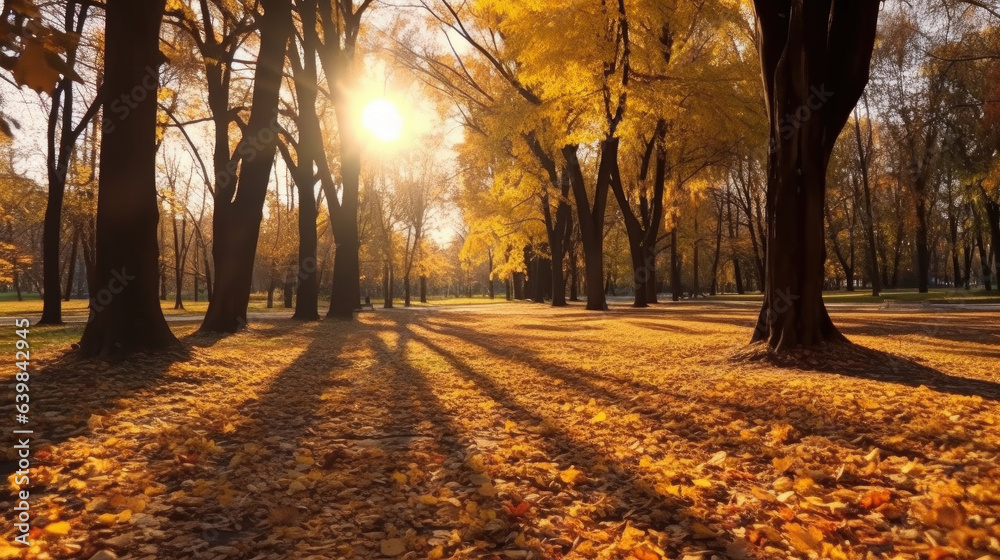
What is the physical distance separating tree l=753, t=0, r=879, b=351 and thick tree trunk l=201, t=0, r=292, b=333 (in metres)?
9.16

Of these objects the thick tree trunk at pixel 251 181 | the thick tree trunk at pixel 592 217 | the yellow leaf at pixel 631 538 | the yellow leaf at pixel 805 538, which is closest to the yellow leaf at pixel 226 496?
the yellow leaf at pixel 631 538

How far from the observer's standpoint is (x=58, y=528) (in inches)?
103

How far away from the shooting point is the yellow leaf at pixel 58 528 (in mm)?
2598

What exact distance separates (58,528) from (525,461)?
8.47 feet

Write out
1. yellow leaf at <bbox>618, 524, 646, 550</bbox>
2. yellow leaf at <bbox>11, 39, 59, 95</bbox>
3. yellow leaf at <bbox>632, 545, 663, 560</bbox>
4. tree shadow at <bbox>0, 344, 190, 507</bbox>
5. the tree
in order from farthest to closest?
the tree < tree shadow at <bbox>0, 344, 190, 507</bbox> < yellow leaf at <bbox>618, 524, 646, 550</bbox> < yellow leaf at <bbox>632, 545, 663, 560</bbox> < yellow leaf at <bbox>11, 39, 59, 95</bbox>

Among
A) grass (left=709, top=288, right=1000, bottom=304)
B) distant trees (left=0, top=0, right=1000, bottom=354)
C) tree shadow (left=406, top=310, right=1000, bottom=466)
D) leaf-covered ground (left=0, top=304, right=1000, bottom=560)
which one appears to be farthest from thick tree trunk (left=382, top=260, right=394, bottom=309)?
leaf-covered ground (left=0, top=304, right=1000, bottom=560)

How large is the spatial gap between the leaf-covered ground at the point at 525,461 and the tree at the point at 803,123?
0.70 metres

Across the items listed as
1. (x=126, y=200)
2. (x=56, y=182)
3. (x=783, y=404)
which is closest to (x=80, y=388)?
(x=126, y=200)

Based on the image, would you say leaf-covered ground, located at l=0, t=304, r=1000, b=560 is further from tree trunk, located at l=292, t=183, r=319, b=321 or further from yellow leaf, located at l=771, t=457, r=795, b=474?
tree trunk, located at l=292, t=183, r=319, b=321

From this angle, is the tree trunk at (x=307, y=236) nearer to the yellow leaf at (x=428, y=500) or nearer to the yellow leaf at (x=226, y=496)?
the yellow leaf at (x=226, y=496)

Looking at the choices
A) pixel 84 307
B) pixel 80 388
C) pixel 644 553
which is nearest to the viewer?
pixel 644 553

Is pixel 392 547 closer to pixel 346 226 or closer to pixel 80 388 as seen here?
pixel 80 388

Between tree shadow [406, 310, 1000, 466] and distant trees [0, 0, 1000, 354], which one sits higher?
distant trees [0, 0, 1000, 354]

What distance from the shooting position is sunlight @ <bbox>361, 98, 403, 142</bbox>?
21719 millimetres
